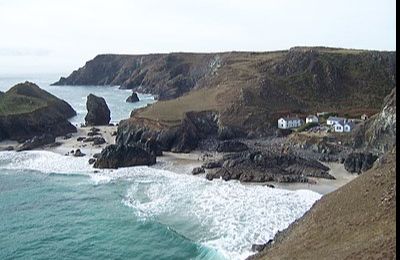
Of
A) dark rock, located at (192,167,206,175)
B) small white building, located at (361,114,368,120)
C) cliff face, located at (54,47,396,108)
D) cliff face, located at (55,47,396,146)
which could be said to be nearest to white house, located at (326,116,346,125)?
small white building, located at (361,114,368,120)

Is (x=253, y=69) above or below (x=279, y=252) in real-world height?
above

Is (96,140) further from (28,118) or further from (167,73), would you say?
(167,73)

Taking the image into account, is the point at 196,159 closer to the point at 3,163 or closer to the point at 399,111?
the point at 3,163

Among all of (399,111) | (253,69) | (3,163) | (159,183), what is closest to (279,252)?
(399,111)

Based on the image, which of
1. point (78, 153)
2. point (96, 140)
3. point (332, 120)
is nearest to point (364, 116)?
point (332, 120)

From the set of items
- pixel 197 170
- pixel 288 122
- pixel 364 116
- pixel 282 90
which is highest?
pixel 282 90

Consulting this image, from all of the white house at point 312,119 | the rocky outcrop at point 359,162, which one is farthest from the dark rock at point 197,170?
the white house at point 312,119

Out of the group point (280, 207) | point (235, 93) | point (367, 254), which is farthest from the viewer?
point (235, 93)
